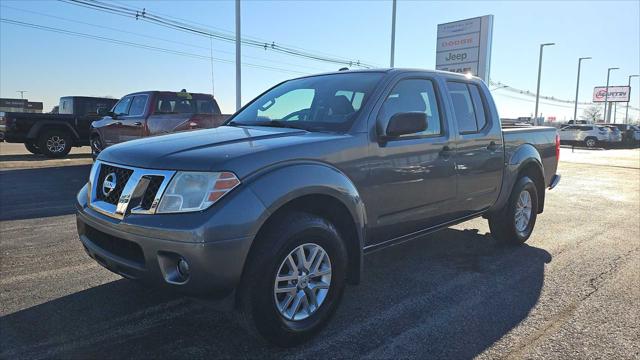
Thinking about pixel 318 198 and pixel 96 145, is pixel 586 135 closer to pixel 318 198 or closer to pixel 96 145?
pixel 96 145

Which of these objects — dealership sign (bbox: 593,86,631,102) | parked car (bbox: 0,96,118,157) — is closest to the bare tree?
dealership sign (bbox: 593,86,631,102)

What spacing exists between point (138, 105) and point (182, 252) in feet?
31.1

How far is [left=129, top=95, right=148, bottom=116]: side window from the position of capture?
36.0 ft

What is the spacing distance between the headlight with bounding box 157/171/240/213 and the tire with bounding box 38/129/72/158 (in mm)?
14492

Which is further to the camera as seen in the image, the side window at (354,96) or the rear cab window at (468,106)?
the rear cab window at (468,106)

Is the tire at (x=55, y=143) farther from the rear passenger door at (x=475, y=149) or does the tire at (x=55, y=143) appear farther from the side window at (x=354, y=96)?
the rear passenger door at (x=475, y=149)

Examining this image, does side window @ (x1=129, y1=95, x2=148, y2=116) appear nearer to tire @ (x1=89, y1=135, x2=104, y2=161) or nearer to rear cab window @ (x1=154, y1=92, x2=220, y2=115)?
rear cab window @ (x1=154, y1=92, x2=220, y2=115)

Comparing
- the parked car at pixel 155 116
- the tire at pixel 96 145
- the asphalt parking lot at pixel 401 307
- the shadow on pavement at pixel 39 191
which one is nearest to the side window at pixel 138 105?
the parked car at pixel 155 116

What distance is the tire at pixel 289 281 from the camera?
2.79 m

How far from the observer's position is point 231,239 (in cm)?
264

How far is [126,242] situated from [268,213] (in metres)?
0.89

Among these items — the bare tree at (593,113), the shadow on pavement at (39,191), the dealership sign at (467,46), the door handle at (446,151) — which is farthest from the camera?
the bare tree at (593,113)

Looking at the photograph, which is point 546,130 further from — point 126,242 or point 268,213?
point 126,242

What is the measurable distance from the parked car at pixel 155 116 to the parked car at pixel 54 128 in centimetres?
362
